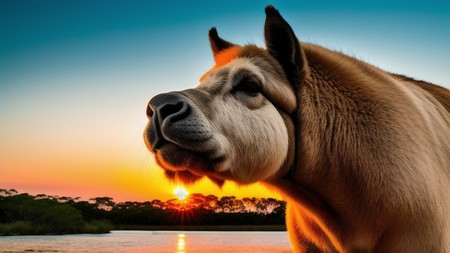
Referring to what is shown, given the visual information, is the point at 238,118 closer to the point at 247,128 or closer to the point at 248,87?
the point at 247,128

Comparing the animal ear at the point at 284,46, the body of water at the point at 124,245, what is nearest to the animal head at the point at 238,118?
the animal ear at the point at 284,46

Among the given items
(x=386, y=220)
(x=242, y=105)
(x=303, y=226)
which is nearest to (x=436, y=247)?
(x=386, y=220)

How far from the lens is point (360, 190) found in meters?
4.19

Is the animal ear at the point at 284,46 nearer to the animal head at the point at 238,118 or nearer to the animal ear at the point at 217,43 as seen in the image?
the animal head at the point at 238,118

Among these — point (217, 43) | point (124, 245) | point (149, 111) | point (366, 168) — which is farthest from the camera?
point (124, 245)

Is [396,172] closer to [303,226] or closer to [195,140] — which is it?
[303,226]

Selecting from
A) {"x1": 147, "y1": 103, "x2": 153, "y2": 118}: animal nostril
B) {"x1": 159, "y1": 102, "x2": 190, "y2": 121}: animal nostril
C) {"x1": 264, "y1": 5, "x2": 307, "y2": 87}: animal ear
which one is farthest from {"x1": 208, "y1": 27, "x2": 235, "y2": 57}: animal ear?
{"x1": 159, "y1": 102, "x2": 190, "y2": 121}: animal nostril

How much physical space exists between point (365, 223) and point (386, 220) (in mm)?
191

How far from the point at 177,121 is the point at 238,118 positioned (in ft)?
1.88

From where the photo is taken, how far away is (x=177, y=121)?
141 inches

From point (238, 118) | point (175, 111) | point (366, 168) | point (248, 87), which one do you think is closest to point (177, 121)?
point (175, 111)

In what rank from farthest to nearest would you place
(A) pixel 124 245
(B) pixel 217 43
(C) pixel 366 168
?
(A) pixel 124 245, (B) pixel 217 43, (C) pixel 366 168

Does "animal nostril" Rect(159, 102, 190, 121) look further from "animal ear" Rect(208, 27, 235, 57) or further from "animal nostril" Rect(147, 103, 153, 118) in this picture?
"animal ear" Rect(208, 27, 235, 57)

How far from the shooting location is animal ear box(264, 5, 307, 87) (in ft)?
13.8
